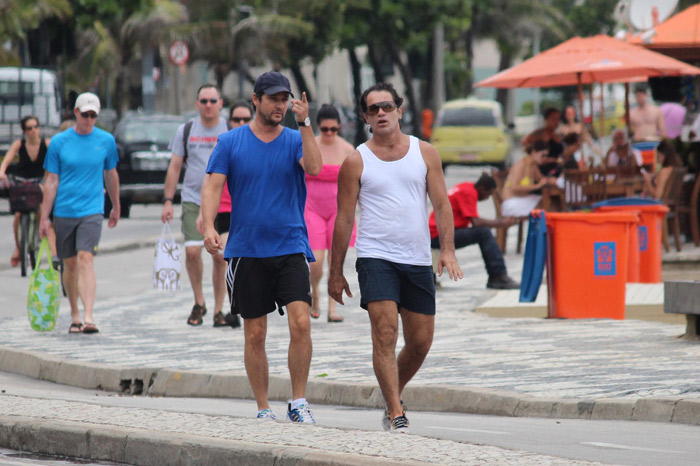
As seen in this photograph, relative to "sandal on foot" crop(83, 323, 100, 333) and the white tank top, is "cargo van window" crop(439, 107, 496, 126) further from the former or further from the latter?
the white tank top

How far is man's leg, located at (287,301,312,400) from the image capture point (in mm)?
7574

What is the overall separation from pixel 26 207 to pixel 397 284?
394 inches

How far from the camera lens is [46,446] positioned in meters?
7.38

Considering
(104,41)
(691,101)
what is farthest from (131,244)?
(104,41)

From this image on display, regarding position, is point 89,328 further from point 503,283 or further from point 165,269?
point 503,283

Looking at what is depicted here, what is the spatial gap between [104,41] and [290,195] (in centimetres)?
3636

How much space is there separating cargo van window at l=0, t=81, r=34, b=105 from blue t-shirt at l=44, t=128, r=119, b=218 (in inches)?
753

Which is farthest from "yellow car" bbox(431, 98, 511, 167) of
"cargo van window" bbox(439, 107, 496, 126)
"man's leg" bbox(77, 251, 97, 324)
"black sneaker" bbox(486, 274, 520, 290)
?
"man's leg" bbox(77, 251, 97, 324)

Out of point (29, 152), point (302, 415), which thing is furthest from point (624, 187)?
point (302, 415)

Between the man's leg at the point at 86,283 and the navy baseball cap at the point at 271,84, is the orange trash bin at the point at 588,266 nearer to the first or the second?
the man's leg at the point at 86,283

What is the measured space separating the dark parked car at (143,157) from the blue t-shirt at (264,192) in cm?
1869

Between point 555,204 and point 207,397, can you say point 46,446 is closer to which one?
point 207,397

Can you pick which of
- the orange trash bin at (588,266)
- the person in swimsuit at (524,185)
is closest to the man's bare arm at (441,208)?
the orange trash bin at (588,266)

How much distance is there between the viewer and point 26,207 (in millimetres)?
16703
